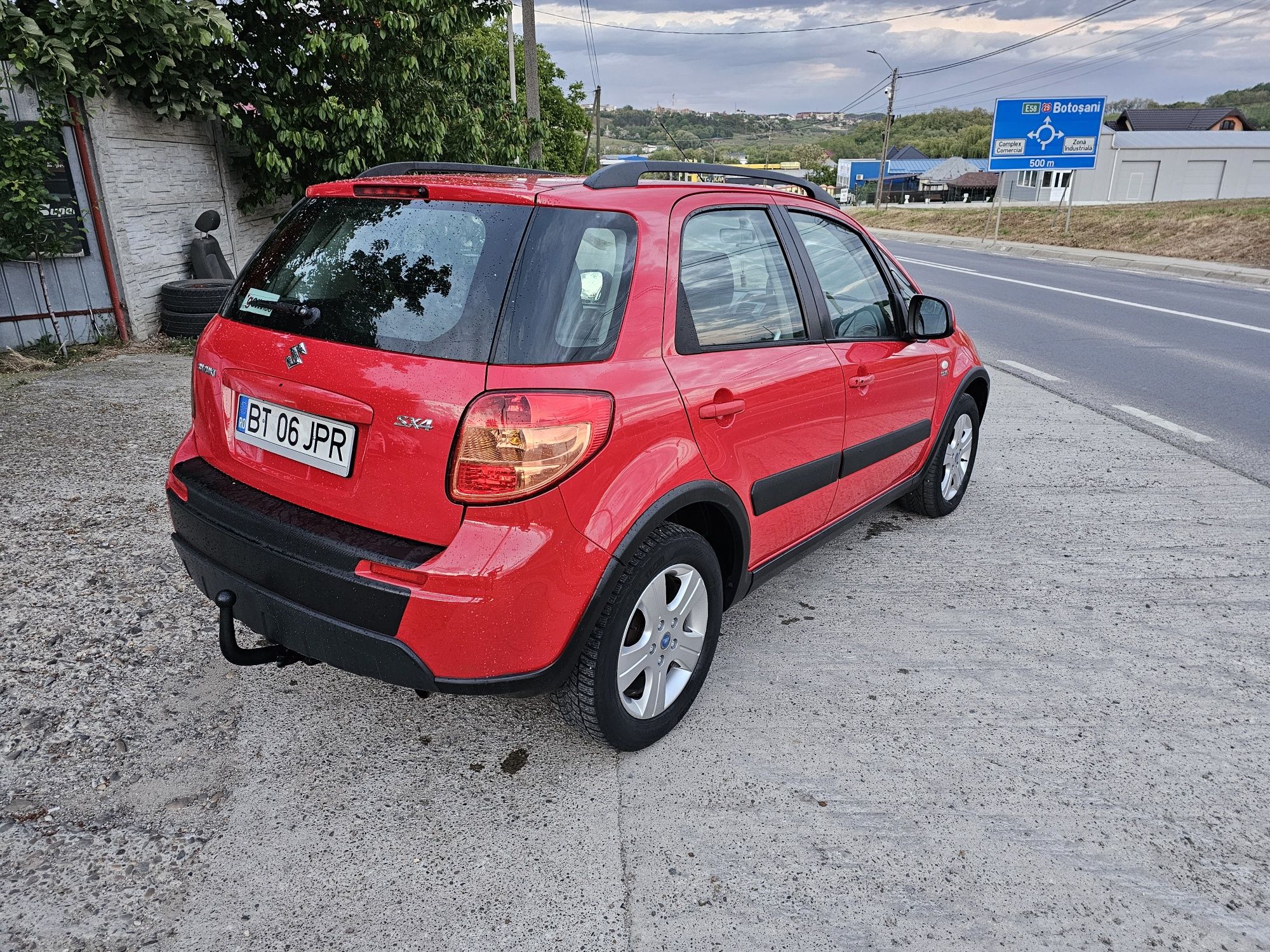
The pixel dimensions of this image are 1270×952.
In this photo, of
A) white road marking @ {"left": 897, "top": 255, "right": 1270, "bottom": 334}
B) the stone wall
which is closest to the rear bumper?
the stone wall

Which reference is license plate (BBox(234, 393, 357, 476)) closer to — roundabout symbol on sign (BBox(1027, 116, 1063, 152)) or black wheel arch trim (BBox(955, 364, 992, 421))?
black wheel arch trim (BBox(955, 364, 992, 421))

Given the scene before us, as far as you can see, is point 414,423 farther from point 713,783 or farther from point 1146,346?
point 1146,346

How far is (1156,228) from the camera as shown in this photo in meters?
25.8

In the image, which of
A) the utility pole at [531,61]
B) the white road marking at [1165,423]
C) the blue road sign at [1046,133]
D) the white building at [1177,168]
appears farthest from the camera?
the white building at [1177,168]

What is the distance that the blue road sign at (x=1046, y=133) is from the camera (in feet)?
92.1

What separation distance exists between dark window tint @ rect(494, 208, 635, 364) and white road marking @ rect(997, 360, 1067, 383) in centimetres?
710

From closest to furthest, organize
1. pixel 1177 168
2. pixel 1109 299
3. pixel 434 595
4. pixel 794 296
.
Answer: pixel 434 595 < pixel 794 296 < pixel 1109 299 < pixel 1177 168

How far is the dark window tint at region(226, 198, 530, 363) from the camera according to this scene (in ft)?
7.66

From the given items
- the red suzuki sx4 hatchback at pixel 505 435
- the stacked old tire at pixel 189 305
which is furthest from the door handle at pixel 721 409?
the stacked old tire at pixel 189 305

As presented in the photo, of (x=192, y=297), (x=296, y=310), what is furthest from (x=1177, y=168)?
(x=296, y=310)

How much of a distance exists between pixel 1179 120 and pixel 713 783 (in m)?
86.0

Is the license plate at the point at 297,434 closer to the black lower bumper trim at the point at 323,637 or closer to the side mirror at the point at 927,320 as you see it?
the black lower bumper trim at the point at 323,637

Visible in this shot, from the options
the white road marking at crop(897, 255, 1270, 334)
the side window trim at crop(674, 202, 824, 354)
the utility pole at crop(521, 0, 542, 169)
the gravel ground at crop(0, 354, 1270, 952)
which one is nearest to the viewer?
the gravel ground at crop(0, 354, 1270, 952)

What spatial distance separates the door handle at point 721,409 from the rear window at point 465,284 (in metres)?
0.40
